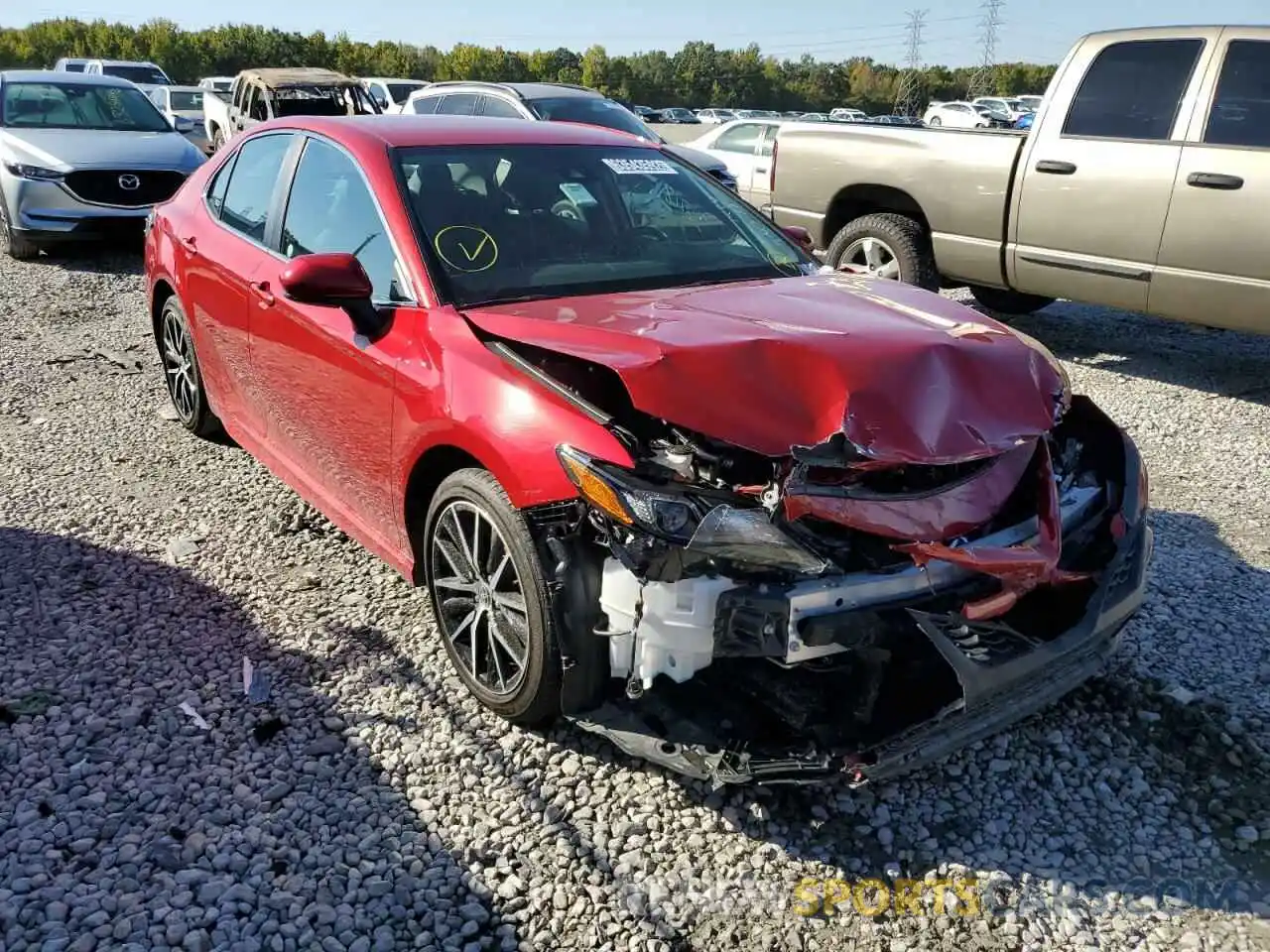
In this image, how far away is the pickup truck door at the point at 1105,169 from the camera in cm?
626

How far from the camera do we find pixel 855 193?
25.6ft

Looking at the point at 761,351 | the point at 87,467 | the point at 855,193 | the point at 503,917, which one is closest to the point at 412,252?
the point at 761,351

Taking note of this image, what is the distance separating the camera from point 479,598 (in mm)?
3074

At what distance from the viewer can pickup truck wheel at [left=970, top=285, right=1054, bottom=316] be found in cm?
840

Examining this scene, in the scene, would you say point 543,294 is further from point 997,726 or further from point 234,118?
point 234,118

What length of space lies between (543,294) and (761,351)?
91 cm

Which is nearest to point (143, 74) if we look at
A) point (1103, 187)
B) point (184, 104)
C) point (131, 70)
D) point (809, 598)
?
point (131, 70)

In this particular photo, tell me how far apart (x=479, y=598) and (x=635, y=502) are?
2.65ft

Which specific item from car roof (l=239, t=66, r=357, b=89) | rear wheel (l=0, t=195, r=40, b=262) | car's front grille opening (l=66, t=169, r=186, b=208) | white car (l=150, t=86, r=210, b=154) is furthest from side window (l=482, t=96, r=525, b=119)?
white car (l=150, t=86, r=210, b=154)

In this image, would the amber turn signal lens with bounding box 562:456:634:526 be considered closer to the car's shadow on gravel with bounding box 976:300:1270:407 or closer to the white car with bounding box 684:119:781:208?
the car's shadow on gravel with bounding box 976:300:1270:407

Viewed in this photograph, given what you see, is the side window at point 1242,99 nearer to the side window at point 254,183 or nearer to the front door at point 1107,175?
the front door at point 1107,175

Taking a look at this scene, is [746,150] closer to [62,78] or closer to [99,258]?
[99,258]

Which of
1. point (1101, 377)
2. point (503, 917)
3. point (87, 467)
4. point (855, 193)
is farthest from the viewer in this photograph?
point (855, 193)

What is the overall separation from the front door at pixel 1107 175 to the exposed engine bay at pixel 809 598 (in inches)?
165
